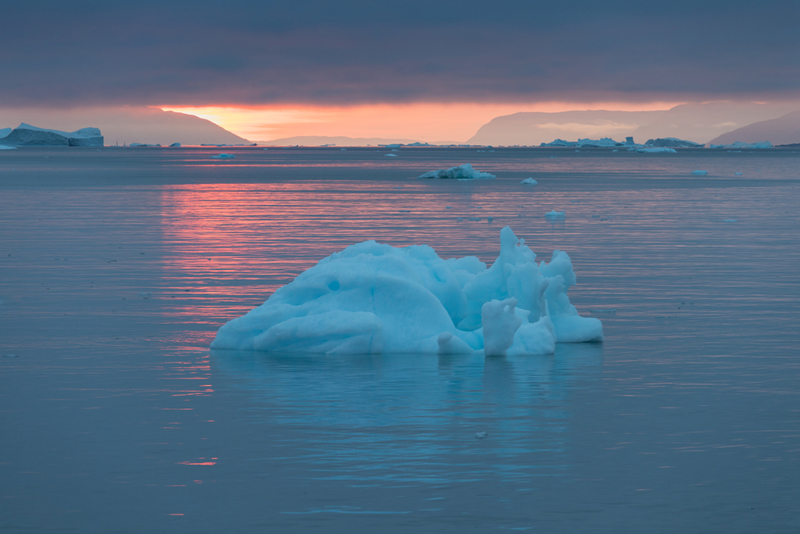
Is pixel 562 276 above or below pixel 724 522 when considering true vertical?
above

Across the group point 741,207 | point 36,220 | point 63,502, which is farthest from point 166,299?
point 741,207

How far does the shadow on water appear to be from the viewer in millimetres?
8266

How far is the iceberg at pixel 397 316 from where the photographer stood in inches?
511

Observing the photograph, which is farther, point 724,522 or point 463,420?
point 463,420

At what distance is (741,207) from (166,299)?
1343 inches

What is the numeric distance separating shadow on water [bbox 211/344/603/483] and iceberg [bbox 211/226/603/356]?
26 cm

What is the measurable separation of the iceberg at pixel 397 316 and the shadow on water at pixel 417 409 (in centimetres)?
26

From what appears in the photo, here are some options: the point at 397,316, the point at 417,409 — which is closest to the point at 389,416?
the point at 417,409

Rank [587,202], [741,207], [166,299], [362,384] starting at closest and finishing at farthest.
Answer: [362,384] → [166,299] → [741,207] → [587,202]

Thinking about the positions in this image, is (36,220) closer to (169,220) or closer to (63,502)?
(169,220)

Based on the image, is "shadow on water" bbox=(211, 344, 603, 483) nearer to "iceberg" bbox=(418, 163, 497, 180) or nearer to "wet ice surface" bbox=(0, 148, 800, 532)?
"wet ice surface" bbox=(0, 148, 800, 532)

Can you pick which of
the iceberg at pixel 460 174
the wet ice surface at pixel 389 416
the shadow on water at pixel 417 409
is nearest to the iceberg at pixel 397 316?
the shadow on water at pixel 417 409

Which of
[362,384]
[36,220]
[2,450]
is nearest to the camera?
[2,450]

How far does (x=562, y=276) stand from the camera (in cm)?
1430
